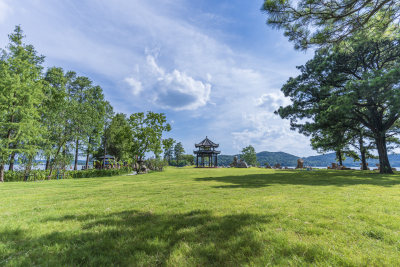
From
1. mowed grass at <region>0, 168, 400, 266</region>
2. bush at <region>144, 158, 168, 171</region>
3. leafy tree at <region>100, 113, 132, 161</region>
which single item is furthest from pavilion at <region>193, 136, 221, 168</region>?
mowed grass at <region>0, 168, 400, 266</region>

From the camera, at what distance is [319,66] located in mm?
17203

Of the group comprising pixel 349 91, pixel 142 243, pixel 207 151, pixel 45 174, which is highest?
pixel 349 91

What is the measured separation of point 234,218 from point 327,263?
70.7 inches

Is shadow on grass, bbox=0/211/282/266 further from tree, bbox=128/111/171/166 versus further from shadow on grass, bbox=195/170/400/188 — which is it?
tree, bbox=128/111/171/166

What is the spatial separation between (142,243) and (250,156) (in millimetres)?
63620

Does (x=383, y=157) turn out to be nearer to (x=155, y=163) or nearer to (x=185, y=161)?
(x=155, y=163)

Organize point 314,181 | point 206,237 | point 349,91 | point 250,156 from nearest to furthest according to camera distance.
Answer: point 206,237 < point 314,181 < point 349,91 < point 250,156

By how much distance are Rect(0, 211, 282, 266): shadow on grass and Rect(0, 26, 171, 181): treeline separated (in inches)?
646

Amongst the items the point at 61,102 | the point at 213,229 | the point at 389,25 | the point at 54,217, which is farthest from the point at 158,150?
the point at 389,25

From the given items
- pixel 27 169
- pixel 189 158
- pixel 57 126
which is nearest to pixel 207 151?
pixel 57 126

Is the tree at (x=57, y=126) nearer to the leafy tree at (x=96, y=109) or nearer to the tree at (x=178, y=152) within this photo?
the leafy tree at (x=96, y=109)

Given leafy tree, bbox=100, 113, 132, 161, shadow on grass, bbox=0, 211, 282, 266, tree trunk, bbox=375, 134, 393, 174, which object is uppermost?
leafy tree, bbox=100, 113, 132, 161

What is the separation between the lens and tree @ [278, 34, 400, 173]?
14094 mm

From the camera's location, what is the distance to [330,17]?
4.90 meters
